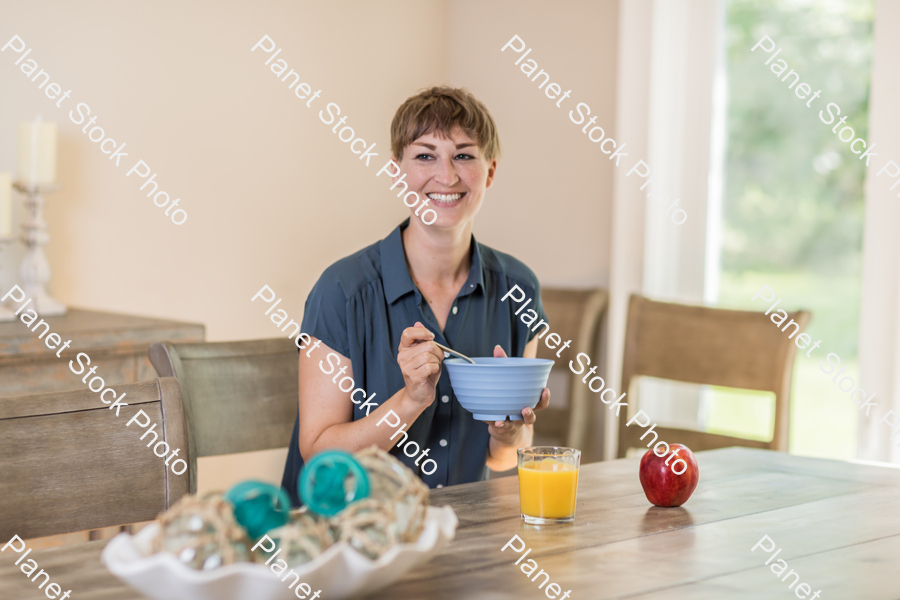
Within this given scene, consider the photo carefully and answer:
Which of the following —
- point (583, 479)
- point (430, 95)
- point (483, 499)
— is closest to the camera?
point (483, 499)

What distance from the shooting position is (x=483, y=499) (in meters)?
1.24

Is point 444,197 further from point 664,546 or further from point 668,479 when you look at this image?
point 664,546

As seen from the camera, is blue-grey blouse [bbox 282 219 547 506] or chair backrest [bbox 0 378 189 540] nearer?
chair backrest [bbox 0 378 189 540]

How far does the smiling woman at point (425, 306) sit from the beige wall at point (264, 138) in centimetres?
112

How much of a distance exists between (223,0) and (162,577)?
91.3 inches

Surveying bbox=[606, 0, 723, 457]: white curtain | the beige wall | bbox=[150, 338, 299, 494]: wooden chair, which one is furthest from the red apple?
the beige wall

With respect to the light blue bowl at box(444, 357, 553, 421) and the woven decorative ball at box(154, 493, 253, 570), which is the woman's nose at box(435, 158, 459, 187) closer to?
the light blue bowl at box(444, 357, 553, 421)

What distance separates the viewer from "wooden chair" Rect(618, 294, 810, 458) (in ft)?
6.95

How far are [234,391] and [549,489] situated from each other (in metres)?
0.64

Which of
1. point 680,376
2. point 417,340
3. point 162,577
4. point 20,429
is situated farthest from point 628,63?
point 162,577

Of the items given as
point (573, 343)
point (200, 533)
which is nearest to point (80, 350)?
point (200, 533)

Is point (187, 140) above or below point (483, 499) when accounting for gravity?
above

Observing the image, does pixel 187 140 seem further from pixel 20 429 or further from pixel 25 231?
pixel 20 429

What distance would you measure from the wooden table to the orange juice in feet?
0.08
